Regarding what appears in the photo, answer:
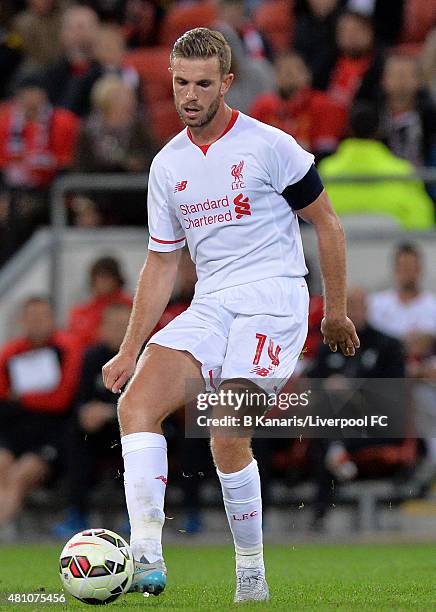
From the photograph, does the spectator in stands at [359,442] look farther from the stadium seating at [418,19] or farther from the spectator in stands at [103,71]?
the stadium seating at [418,19]

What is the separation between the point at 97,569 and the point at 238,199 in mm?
1796

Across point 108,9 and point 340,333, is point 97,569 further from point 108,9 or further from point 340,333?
point 108,9

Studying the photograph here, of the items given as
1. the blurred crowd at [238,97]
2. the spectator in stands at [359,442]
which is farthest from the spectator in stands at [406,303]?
the blurred crowd at [238,97]

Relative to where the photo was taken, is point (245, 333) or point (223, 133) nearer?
point (245, 333)

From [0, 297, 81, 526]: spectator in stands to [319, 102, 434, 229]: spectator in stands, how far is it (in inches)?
111

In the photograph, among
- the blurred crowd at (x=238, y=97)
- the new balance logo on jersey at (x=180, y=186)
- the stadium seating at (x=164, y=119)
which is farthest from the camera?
the stadium seating at (x=164, y=119)

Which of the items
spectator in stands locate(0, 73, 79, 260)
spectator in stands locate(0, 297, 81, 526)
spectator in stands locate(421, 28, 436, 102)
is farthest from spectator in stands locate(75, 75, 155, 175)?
spectator in stands locate(421, 28, 436, 102)

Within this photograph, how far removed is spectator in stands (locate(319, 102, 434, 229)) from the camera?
1316cm

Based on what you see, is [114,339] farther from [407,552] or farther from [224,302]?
[224,302]

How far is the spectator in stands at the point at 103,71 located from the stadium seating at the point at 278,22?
6.79ft

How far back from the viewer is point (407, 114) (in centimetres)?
1375

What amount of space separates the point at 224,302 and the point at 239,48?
27.9ft

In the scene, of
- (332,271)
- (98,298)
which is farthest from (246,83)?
(332,271)

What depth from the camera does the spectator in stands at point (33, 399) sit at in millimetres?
12562
